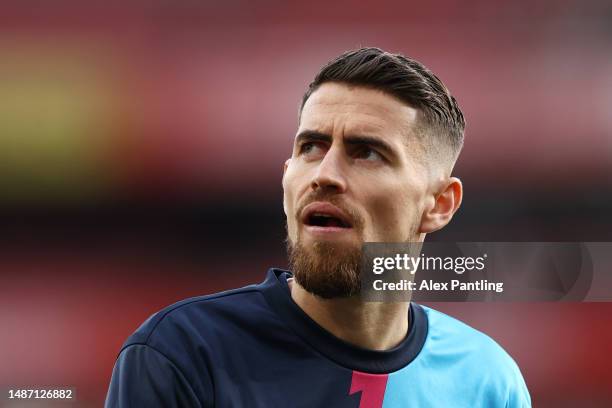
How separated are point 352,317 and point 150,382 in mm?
374

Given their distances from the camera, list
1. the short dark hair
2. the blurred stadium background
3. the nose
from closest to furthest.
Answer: the nose → the short dark hair → the blurred stadium background

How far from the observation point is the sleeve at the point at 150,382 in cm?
108

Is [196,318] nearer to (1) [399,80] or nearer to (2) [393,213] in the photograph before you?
(2) [393,213]

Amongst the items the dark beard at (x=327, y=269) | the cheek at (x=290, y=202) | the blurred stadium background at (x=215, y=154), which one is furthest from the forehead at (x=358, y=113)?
the blurred stadium background at (x=215, y=154)

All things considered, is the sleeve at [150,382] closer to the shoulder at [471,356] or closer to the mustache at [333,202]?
the mustache at [333,202]

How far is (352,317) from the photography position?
1270 mm

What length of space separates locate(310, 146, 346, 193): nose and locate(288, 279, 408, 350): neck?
0.19 m

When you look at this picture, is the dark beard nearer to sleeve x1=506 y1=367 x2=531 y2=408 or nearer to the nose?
the nose

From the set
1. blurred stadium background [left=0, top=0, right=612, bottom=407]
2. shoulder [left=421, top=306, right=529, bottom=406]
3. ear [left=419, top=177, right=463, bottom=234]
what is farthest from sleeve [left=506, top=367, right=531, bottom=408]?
blurred stadium background [left=0, top=0, right=612, bottom=407]

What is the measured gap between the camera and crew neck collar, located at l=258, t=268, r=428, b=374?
124cm

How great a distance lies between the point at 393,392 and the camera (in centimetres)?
127

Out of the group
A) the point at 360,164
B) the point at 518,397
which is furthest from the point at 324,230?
the point at 518,397

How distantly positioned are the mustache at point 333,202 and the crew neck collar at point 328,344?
6.7 inches

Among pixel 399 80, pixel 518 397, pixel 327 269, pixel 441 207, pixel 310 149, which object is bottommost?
pixel 518 397
